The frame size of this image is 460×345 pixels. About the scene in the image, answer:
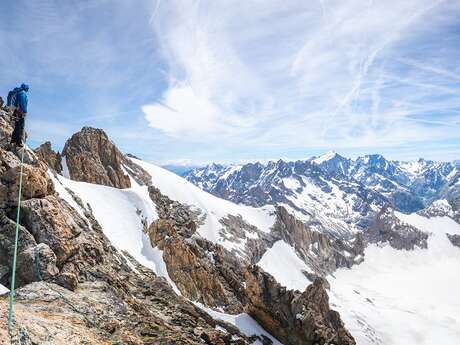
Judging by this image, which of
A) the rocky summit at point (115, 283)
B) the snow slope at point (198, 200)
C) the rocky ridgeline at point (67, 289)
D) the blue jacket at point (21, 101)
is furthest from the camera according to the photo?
the snow slope at point (198, 200)

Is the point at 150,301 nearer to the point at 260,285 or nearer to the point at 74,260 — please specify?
the point at 74,260

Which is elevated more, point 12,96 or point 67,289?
point 12,96

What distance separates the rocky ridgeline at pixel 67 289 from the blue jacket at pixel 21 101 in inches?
114

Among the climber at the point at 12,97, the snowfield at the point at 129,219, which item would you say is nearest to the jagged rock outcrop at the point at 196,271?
the snowfield at the point at 129,219

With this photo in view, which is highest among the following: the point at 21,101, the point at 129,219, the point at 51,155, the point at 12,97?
the point at 51,155

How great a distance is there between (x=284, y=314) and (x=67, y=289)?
41.1 meters

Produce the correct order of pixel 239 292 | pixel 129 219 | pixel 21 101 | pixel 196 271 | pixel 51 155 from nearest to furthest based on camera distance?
pixel 21 101
pixel 196 271
pixel 129 219
pixel 239 292
pixel 51 155

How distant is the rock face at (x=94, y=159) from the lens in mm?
90500

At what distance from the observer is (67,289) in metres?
19.3

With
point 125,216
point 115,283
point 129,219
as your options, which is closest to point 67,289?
point 115,283

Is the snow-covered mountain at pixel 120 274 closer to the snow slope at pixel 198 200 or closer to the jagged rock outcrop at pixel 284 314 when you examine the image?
the jagged rock outcrop at pixel 284 314

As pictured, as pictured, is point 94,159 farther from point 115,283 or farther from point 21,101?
point 115,283

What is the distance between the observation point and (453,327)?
19650cm

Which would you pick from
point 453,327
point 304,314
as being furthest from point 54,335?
point 453,327
